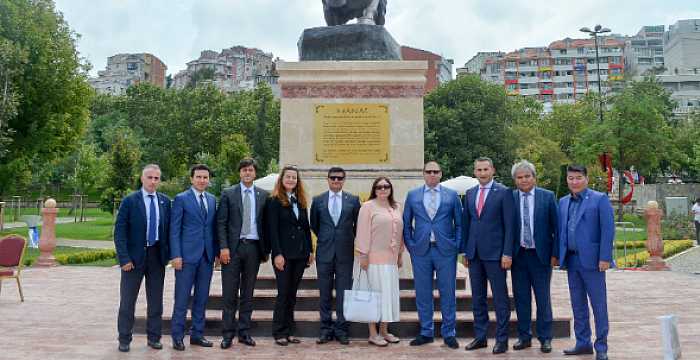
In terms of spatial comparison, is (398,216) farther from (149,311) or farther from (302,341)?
(149,311)

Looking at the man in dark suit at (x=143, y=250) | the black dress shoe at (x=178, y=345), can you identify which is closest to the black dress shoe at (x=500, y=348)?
the black dress shoe at (x=178, y=345)

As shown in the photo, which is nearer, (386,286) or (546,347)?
(546,347)

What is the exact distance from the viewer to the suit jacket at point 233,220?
556 centimetres

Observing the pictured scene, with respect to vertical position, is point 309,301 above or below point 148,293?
below

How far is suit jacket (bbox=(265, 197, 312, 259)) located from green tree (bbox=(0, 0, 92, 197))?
56.6ft

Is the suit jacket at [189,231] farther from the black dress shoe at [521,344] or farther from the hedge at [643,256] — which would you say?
the hedge at [643,256]

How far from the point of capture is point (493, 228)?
537 centimetres

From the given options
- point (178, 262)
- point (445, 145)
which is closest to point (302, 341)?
point (178, 262)

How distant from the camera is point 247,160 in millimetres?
5754

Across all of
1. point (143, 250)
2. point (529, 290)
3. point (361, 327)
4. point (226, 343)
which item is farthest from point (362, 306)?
point (143, 250)

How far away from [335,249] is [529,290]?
6.67 ft

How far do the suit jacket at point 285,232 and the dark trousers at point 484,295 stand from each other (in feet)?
5.80

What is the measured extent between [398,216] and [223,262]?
1.88 m

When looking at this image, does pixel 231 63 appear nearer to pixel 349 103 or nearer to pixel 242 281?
pixel 349 103
